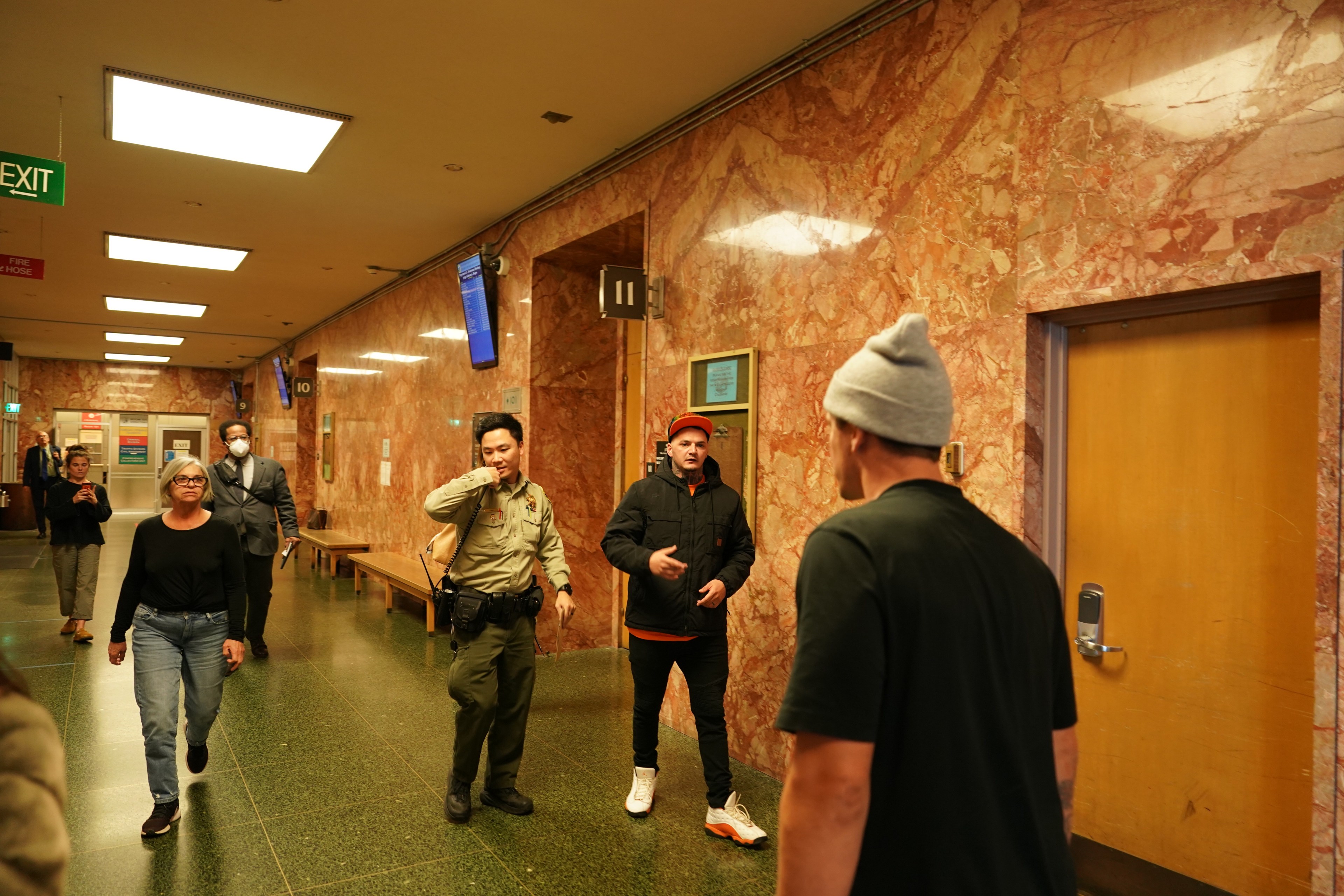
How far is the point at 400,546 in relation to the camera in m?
9.82

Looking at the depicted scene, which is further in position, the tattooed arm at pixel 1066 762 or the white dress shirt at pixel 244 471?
the white dress shirt at pixel 244 471

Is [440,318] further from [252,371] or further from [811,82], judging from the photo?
[252,371]

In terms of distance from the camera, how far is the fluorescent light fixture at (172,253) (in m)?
8.33

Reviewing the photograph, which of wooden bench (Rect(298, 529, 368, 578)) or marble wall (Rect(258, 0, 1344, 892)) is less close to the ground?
marble wall (Rect(258, 0, 1344, 892))

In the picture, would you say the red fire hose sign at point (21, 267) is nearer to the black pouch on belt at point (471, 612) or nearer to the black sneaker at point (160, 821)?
the black sneaker at point (160, 821)

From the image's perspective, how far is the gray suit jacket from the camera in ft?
19.7

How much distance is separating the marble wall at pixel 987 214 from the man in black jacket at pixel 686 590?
24.1 inches

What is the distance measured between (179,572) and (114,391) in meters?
20.2

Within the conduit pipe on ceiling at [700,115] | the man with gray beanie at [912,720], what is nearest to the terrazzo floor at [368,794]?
the man with gray beanie at [912,720]

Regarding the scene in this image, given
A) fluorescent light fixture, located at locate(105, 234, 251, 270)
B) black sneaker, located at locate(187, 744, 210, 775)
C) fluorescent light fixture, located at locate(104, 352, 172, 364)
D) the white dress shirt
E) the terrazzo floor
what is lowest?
the terrazzo floor

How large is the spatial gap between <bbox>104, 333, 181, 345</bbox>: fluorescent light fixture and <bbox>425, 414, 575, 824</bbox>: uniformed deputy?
14564mm

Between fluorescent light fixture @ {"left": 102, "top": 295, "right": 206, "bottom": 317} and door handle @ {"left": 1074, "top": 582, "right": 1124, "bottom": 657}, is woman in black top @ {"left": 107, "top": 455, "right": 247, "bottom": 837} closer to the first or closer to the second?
door handle @ {"left": 1074, "top": 582, "right": 1124, "bottom": 657}

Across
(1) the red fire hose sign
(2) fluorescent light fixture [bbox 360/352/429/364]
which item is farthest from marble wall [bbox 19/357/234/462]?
(1) the red fire hose sign

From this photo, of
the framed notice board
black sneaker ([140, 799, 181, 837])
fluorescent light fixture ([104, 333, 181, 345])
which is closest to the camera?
black sneaker ([140, 799, 181, 837])
